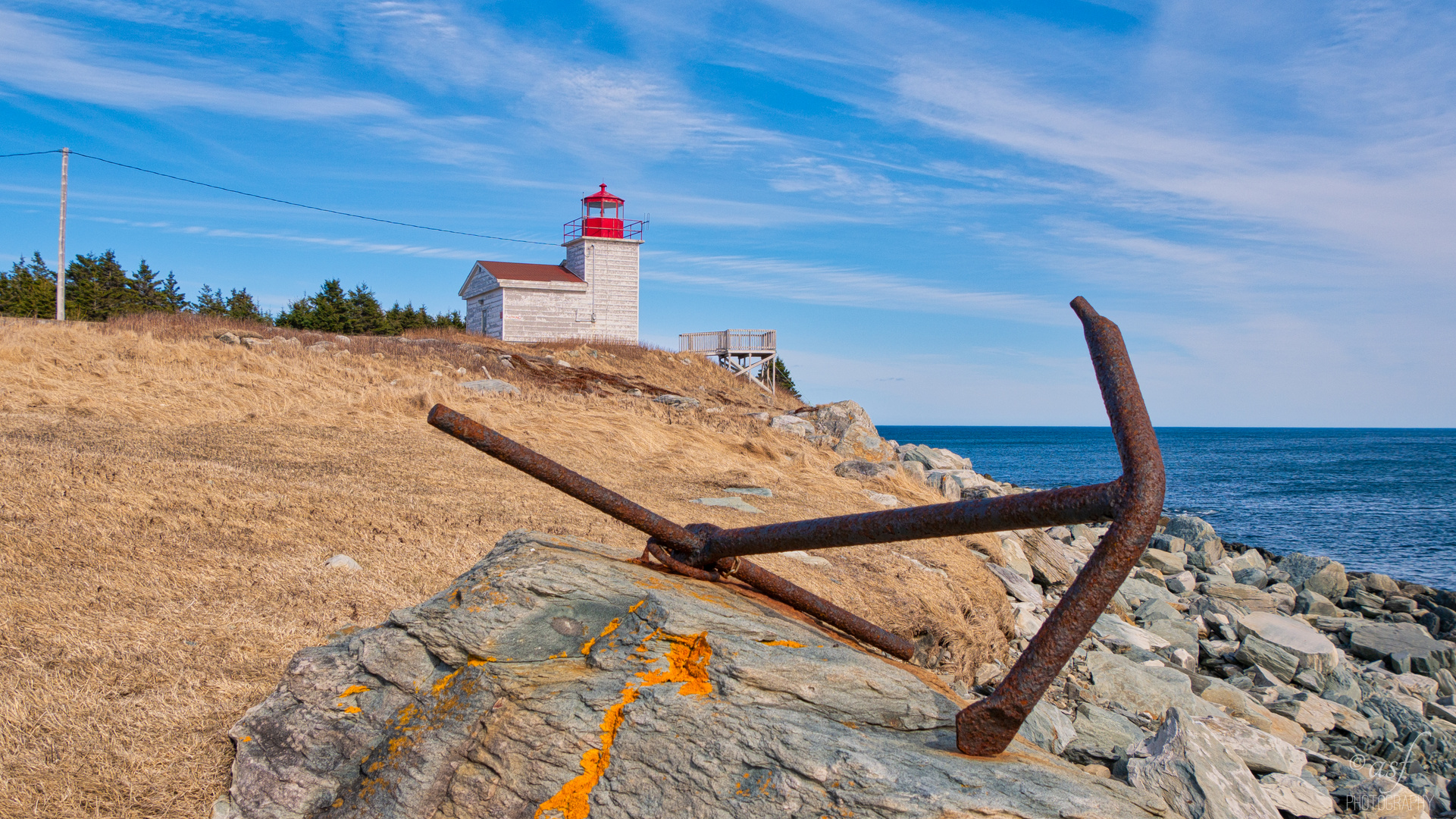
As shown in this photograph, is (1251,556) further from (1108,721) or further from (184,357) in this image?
(184,357)

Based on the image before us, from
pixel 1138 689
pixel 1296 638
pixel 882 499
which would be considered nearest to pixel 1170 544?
pixel 1296 638

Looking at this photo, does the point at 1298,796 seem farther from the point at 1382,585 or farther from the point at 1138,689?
the point at 1382,585

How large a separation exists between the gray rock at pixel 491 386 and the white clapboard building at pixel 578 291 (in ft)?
60.5

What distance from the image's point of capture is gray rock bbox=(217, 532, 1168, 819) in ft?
6.72

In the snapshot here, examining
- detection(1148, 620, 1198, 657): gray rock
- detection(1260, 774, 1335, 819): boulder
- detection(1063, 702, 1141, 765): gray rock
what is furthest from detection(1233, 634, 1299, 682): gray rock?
detection(1260, 774, 1335, 819): boulder

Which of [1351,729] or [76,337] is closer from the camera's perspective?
[1351,729]

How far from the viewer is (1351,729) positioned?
8.16 meters

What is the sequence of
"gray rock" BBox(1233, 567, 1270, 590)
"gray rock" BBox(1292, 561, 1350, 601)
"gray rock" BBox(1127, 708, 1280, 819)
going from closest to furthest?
"gray rock" BBox(1127, 708, 1280, 819), "gray rock" BBox(1292, 561, 1350, 601), "gray rock" BBox(1233, 567, 1270, 590)

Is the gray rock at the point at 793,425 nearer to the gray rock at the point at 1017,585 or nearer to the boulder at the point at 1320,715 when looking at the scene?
the gray rock at the point at 1017,585

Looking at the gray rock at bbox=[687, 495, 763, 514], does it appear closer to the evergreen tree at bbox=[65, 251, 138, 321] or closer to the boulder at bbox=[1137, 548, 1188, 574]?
the boulder at bbox=[1137, 548, 1188, 574]

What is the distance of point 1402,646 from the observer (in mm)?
A: 12070

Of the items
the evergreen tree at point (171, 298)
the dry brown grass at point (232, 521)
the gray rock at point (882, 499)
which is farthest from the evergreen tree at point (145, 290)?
the gray rock at point (882, 499)

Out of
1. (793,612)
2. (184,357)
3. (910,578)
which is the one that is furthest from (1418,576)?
(184,357)

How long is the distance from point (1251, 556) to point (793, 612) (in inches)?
789
